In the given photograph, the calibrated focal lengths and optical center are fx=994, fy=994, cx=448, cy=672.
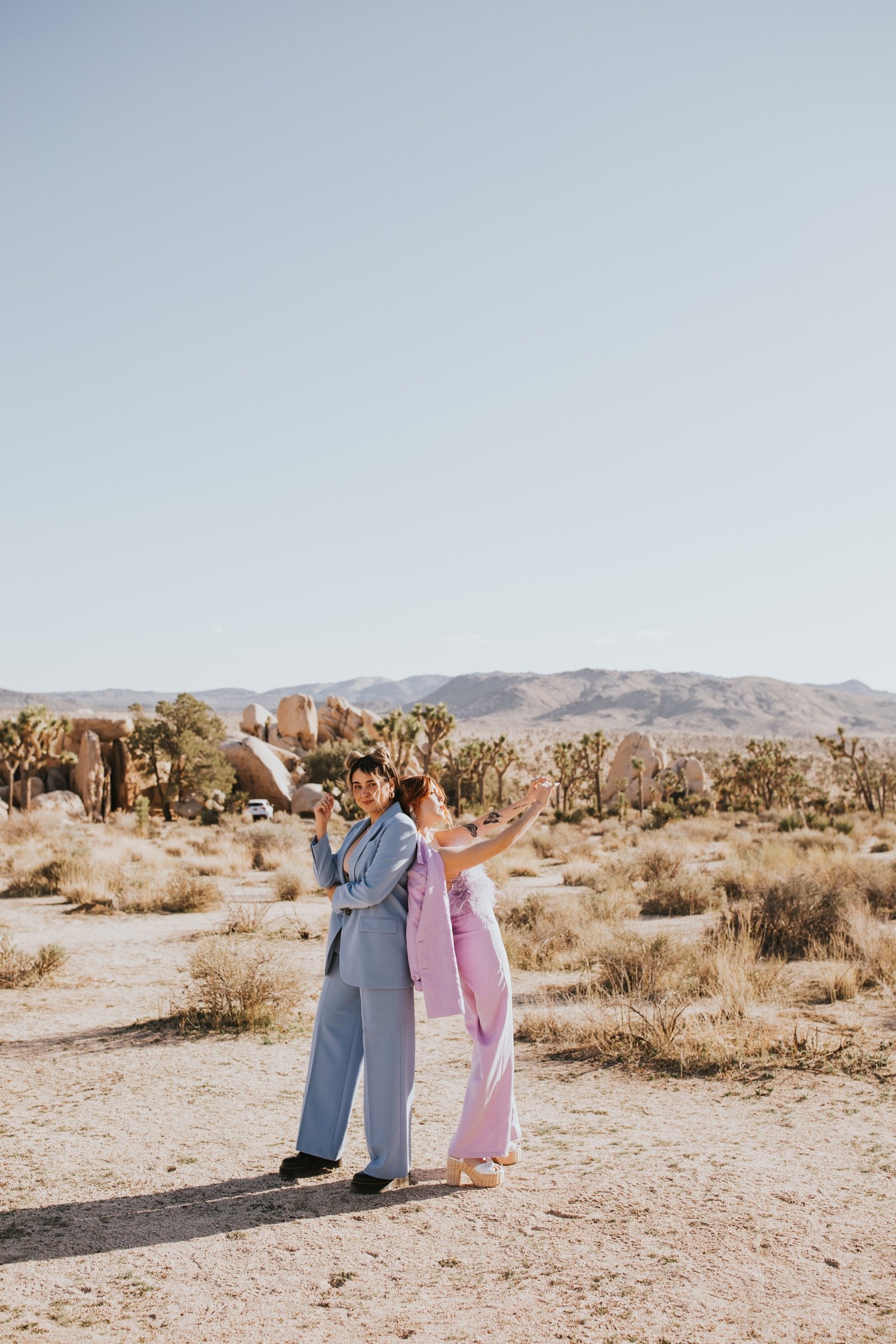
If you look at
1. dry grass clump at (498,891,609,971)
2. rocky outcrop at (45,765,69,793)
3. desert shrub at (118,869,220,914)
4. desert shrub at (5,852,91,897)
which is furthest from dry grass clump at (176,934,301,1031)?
rocky outcrop at (45,765,69,793)

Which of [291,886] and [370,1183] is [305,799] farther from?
[370,1183]

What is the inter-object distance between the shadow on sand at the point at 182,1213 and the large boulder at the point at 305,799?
3571cm

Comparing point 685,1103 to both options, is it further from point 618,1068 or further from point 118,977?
point 118,977

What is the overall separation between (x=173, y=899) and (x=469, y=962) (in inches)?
458

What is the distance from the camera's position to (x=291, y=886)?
54.9 feet

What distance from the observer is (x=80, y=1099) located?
6.54 m

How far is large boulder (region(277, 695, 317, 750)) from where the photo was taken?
165ft

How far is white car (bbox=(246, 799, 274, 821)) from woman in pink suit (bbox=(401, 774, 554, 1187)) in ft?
107

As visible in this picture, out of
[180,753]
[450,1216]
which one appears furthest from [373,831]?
[180,753]

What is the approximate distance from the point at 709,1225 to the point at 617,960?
5.29 meters

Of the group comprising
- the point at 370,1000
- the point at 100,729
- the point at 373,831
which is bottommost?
the point at 370,1000

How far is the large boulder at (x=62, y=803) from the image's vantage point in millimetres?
35531

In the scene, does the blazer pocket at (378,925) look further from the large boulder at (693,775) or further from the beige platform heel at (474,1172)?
the large boulder at (693,775)

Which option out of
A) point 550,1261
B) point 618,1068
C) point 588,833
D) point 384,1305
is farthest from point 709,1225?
point 588,833
